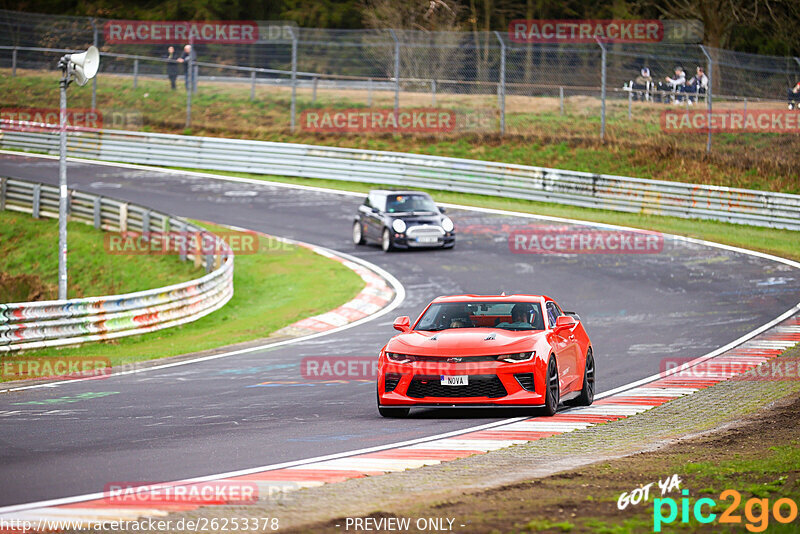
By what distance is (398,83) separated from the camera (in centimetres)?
3716

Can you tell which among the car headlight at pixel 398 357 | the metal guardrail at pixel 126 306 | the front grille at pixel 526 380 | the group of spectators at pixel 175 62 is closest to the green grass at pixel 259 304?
the metal guardrail at pixel 126 306

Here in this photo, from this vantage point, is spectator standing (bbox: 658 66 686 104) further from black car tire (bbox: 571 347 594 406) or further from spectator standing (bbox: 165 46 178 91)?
black car tire (bbox: 571 347 594 406)

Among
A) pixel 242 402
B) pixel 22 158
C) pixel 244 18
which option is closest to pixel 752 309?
pixel 242 402

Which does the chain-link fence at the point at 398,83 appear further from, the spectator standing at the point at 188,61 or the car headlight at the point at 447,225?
the car headlight at the point at 447,225

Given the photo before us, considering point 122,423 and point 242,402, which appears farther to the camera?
point 242,402

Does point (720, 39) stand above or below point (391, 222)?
above

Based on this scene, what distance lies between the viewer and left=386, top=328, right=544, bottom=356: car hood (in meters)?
10.7

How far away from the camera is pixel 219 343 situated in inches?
723

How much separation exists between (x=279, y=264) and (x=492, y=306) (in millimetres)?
15109

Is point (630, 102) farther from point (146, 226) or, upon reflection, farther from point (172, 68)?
point (172, 68)

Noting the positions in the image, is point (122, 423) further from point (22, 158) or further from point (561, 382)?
point (22, 158)

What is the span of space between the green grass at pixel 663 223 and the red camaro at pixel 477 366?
52.2 ft

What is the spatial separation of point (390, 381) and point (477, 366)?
91cm

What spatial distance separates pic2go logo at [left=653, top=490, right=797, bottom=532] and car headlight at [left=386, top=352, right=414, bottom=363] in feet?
15.2
